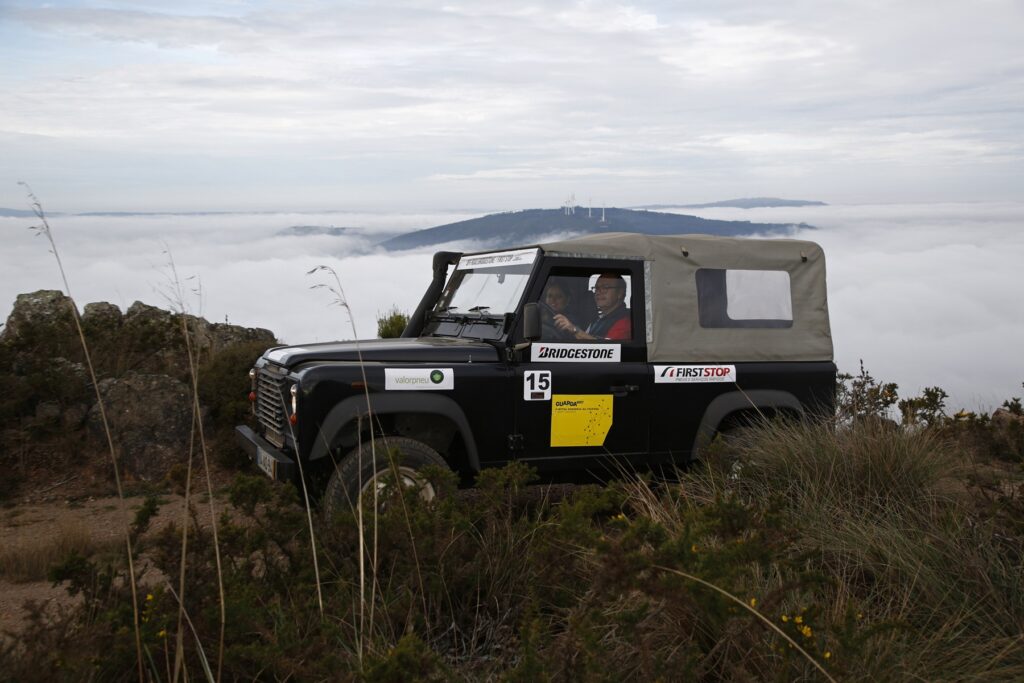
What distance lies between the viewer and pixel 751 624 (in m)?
3.15

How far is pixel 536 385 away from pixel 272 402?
1.77 metres

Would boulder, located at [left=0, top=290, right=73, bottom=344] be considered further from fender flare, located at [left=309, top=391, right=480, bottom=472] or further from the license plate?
fender flare, located at [left=309, top=391, right=480, bottom=472]

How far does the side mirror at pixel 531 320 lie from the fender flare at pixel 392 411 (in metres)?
0.65

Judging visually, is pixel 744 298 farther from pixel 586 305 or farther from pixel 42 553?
pixel 42 553

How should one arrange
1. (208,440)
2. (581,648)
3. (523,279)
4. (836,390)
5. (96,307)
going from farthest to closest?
(96,307) < (208,440) < (836,390) < (523,279) < (581,648)

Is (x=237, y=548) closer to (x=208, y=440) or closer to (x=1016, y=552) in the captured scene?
(x=1016, y=552)

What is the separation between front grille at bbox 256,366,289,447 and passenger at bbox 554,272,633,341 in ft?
6.82

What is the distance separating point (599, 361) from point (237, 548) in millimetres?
3125

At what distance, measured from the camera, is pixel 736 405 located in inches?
269

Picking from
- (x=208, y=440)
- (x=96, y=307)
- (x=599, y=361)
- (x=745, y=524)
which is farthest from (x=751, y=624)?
(x=96, y=307)

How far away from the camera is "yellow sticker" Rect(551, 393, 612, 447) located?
625 centimetres

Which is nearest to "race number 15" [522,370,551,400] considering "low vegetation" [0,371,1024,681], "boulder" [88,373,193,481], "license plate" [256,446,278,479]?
"low vegetation" [0,371,1024,681]

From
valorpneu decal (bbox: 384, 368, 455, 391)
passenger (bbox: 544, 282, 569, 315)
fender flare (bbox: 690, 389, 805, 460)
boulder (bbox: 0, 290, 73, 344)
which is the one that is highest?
boulder (bbox: 0, 290, 73, 344)

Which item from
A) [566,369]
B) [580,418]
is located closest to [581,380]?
[566,369]
